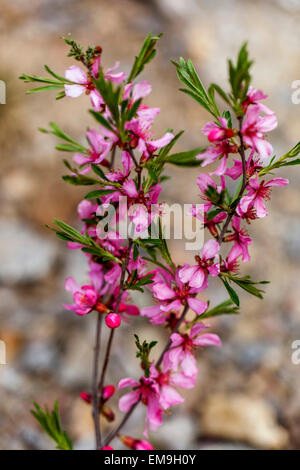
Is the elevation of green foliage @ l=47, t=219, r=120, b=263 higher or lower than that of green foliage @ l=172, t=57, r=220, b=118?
lower

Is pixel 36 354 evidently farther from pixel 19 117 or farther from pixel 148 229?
pixel 19 117

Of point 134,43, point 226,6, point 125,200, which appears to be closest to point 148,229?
point 125,200

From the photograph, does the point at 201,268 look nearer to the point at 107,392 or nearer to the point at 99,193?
the point at 99,193

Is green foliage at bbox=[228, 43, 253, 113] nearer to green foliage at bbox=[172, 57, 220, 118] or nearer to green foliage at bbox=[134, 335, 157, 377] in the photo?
green foliage at bbox=[172, 57, 220, 118]

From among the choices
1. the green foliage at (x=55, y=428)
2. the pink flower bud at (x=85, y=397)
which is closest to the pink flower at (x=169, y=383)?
the pink flower bud at (x=85, y=397)

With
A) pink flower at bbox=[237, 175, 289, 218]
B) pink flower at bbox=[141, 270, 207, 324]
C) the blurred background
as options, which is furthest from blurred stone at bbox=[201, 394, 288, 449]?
pink flower at bbox=[237, 175, 289, 218]

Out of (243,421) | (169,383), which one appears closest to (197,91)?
(169,383)
